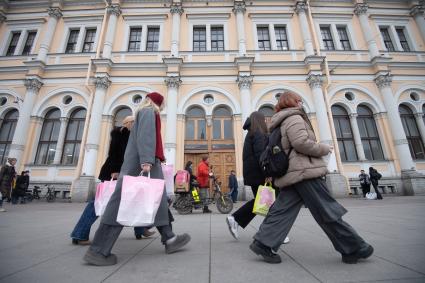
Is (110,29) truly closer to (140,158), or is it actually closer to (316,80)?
(316,80)

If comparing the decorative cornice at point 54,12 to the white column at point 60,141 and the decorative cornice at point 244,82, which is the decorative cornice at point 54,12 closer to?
the white column at point 60,141

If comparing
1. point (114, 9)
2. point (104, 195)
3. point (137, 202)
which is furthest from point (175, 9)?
point (137, 202)

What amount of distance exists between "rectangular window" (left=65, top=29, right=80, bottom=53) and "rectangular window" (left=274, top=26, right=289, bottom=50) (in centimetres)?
Answer: 1425

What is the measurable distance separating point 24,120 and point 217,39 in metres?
13.2

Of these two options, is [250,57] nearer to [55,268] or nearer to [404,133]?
[404,133]

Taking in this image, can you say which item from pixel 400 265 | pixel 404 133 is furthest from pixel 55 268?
pixel 404 133

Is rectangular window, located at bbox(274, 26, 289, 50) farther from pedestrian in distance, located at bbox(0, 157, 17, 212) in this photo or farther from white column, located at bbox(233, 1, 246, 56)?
pedestrian in distance, located at bbox(0, 157, 17, 212)

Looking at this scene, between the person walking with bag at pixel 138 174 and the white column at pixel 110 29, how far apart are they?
13531mm

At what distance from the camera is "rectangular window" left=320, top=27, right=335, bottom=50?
49.3ft

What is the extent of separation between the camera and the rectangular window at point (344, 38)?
1505cm

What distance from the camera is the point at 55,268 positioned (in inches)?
81.7

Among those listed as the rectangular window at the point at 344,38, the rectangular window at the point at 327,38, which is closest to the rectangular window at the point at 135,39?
the rectangular window at the point at 327,38

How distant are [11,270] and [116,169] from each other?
1446 millimetres

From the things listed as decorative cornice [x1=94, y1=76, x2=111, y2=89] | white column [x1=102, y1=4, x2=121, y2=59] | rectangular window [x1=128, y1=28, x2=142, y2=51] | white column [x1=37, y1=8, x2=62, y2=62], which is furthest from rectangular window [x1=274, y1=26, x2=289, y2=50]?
white column [x1=37, y1=8, x2=62, y2=62]
